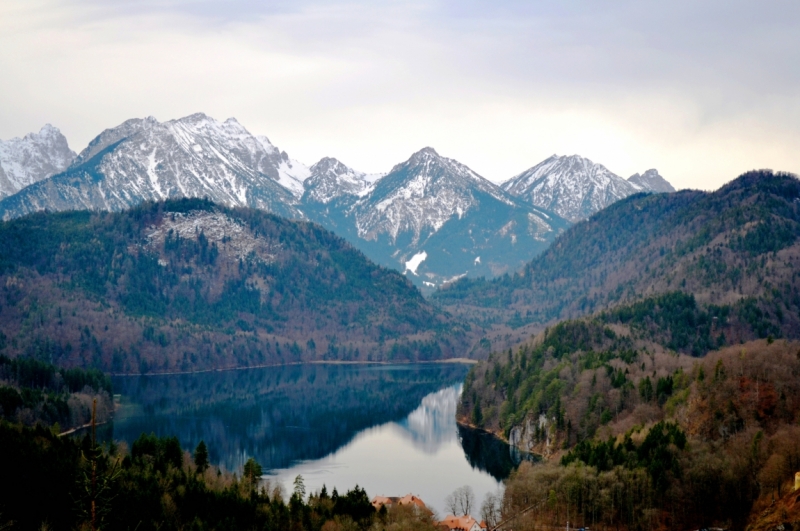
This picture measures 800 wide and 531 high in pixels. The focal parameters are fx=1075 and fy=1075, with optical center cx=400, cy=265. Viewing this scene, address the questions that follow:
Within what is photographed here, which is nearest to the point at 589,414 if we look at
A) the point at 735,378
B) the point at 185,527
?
the point at 735,378

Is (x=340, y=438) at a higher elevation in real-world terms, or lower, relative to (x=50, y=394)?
lower

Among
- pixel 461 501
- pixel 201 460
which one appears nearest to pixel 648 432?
pixel 461 501

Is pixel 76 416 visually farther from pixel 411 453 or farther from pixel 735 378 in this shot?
pixel 735 378

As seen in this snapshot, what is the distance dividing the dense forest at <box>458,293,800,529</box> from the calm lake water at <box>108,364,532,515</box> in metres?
8.18

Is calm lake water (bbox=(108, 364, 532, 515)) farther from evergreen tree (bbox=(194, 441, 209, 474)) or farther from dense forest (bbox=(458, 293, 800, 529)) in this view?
evergreen tree (bbox=(194, 441, 209, 474))

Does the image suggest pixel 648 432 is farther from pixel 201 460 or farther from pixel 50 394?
pixel 50 394

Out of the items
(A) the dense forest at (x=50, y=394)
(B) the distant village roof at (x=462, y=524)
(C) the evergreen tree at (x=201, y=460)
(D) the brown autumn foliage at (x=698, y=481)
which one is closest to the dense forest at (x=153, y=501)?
(B) the distant village roof at (x=462, y=524)

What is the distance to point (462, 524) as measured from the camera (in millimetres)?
84438

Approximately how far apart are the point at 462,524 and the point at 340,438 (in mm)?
67611

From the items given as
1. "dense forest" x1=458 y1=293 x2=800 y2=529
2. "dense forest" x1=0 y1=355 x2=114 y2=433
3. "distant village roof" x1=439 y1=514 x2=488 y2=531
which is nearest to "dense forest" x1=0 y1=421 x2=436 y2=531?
"distant village roof" x1=439 y1=514 x2=488 y2=531

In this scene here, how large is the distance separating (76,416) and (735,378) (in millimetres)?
90299

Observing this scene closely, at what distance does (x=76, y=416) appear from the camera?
150 metres

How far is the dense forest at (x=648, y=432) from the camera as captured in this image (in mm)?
86125

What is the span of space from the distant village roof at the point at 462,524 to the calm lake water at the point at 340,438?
33.6ft
